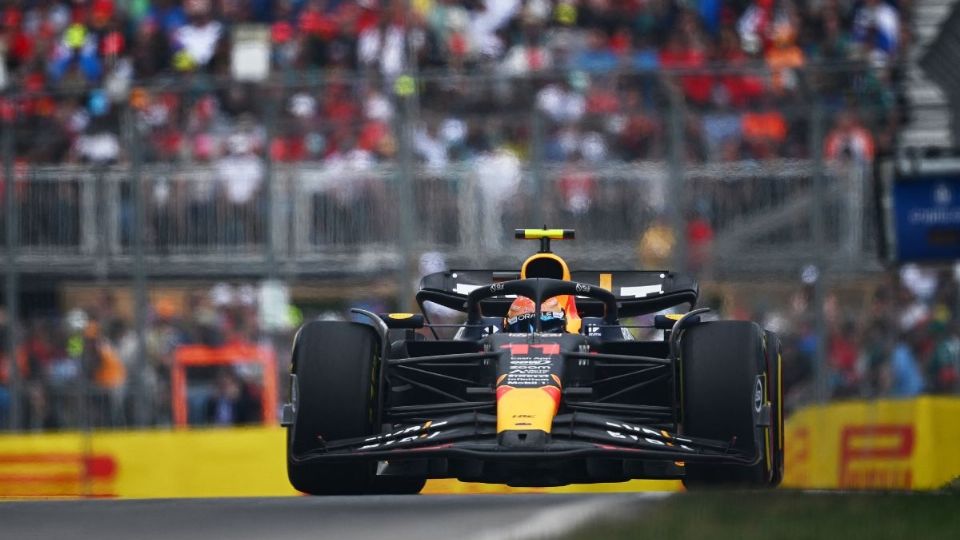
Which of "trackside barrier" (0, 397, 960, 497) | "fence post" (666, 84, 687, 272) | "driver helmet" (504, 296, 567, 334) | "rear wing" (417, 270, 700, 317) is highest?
"fence post" (666, 84, 687, 272)

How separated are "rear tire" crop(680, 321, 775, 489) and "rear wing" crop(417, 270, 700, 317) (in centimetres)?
183

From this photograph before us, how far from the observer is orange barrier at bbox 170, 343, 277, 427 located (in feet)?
52.4

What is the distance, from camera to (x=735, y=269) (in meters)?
15.6

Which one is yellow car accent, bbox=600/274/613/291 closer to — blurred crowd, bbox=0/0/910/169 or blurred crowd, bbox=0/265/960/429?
blurred crowd, bbox=0/0/910/169

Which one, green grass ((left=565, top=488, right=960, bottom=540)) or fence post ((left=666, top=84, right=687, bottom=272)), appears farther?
fence post ((left=666, top=84, right=687, bottom=272))

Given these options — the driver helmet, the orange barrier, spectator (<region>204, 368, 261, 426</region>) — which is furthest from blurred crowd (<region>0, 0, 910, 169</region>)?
the driver helmet

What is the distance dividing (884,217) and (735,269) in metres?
1.57

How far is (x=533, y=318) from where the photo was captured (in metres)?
10.4

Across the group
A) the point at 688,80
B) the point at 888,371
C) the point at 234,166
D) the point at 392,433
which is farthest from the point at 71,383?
the point at 392,433

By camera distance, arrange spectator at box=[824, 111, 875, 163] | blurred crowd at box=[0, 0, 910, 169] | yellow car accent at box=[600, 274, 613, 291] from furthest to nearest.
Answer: blurred crowd at box=[0, 0, 910, 169]
spectator at box=[824, 111, 875, 163]
yellow car accent at box=[600, 274, 613, 291]

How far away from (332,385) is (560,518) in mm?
1828

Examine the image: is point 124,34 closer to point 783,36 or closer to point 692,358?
point 783,36

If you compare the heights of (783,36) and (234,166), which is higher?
(783,36)

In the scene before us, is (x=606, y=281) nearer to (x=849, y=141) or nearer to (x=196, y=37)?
(x=849, y=141)
